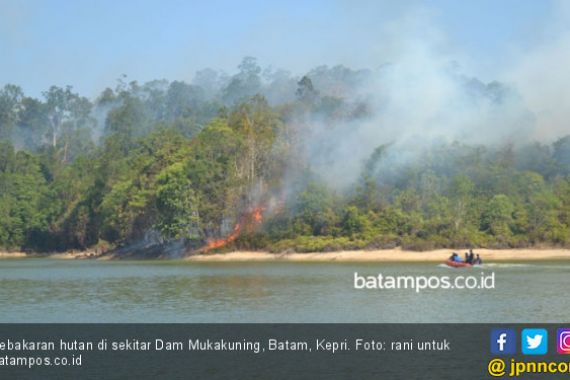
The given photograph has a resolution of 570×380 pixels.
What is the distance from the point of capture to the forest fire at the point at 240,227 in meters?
91.4

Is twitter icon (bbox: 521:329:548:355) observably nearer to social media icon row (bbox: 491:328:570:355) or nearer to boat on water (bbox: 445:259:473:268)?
social media icon row (bbox: 491:328:570:355)

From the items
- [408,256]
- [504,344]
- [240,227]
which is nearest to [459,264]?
[408,256]

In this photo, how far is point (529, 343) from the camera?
923 inches

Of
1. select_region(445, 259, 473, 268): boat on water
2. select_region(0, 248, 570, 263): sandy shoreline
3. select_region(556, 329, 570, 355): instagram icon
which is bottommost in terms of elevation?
select_region(0, 248, 570, 263): sandy shoreline

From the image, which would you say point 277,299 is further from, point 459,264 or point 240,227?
point 240,227

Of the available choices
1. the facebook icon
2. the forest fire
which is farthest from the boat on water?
the facebook icon

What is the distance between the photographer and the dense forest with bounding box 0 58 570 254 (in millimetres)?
83125

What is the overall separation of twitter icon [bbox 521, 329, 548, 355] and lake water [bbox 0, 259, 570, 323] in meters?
9.35

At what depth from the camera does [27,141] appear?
18712 cm

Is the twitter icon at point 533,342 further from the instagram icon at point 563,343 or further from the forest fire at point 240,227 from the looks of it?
the forest fire at point 240,227
